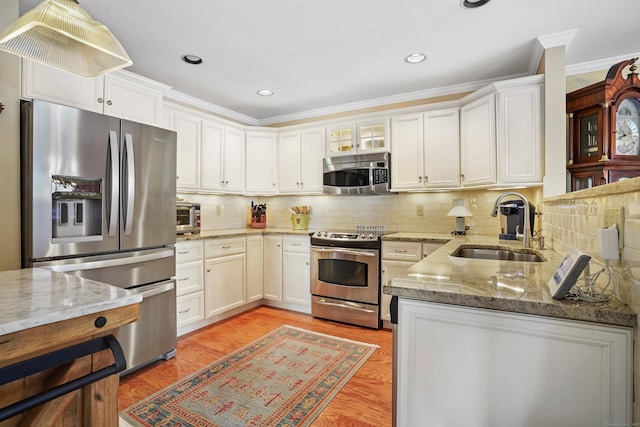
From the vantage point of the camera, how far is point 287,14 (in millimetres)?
2156

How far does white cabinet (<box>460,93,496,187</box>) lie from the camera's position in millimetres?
2898

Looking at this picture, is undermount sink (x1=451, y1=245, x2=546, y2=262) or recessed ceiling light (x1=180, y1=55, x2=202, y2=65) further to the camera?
recessed ceiling light (x1=180, y1=55, x2=202, y2=65)

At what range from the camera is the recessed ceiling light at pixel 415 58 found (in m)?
2.73

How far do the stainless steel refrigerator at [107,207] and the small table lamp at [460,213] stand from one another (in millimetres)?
2498

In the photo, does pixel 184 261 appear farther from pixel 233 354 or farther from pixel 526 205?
pixel 526 205

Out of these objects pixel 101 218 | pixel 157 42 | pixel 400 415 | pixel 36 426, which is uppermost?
pixel 157 42

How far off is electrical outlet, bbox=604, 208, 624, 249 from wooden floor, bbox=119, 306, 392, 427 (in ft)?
4.84

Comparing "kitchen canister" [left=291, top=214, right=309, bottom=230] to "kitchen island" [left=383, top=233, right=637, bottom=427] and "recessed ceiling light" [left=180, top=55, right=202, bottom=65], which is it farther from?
"kitchen island" [left=383, top=233, right=637, bottom=427]

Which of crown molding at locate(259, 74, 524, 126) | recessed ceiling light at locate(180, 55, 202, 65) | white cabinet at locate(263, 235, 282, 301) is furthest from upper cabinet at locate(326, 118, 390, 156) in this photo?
recessed ceiling light at locate(180, 55, 202, 65)

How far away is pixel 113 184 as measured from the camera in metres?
2.21

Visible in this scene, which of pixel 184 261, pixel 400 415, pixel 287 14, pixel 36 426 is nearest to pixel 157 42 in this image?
pixel 287 14

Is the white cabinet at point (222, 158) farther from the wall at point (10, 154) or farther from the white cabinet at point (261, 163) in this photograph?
the wall at point (10, 154)

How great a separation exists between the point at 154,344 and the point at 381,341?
6.19 feet

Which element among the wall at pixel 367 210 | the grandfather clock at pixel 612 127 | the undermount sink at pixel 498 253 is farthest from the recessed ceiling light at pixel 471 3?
the wall at pixel 367 210
